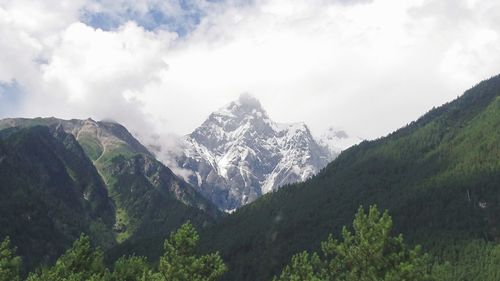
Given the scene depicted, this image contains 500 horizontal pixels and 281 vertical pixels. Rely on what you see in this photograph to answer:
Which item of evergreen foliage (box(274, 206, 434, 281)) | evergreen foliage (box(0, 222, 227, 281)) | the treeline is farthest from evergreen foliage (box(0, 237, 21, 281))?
evergreen foliage (box(274, 206, 434, 281))

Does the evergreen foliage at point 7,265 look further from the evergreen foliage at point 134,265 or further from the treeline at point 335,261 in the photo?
the treeline at point 335,261

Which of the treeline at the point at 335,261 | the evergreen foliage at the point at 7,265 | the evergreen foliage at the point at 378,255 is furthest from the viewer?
the evergreen foliage at the point at 7,265

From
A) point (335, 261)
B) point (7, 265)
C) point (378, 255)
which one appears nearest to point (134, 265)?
point (7, 265)

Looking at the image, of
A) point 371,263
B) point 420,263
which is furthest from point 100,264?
point 420,263

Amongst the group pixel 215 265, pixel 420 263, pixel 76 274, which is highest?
pixel 76 274

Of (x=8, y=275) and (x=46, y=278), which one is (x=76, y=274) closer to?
(x=46, y=278)

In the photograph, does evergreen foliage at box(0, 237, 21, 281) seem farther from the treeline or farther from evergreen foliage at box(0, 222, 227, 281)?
the treeline

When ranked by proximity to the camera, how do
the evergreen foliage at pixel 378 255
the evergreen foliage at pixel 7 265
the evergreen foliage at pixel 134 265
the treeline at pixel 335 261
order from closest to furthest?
the evergreen foliage at pixel 378 255 → the treeline at pixel 335 261 → the evergreen foliage at pixel 134 265 → the evergreen foliage at pixel 7 265

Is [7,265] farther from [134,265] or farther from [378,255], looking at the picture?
[378,255]

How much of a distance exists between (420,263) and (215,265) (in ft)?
56.8

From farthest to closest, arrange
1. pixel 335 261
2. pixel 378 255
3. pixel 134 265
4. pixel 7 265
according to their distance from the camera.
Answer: pixel 134 265 → pixel 7 265 → pixel 335 261 → pixel 378 255

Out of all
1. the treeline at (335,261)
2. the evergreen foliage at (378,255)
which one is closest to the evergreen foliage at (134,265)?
the treeline at (335,261)

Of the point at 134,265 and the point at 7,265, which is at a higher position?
the point at 7,265

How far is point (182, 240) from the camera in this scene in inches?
1850
